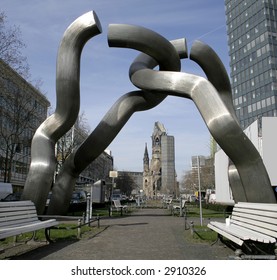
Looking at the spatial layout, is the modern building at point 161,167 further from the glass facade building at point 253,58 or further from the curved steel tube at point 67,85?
the curved steel tube at point 67,85

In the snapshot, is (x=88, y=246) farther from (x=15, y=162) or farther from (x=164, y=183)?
(x=164, y=183)

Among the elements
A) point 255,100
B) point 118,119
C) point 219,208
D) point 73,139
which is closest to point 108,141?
point 118,119

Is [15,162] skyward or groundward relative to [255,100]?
groundward

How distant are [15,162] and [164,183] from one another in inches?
2233

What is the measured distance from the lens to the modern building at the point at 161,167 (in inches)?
3920

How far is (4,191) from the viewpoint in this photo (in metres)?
25.0

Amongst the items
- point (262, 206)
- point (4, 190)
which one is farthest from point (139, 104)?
point (4, 190)

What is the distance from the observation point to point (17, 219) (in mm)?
8164

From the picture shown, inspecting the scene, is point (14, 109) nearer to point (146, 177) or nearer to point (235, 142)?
point (235, 142)

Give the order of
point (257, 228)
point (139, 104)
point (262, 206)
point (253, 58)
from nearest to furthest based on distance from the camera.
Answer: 1. point (257, 228)
2. point (262, 206)
3. point (139, 104)
4. point (253, 58)

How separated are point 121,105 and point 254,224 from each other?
6700 mm

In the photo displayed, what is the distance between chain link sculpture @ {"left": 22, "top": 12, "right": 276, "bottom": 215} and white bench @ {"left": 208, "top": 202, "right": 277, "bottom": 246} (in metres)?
1.16

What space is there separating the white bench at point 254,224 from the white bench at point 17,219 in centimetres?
413

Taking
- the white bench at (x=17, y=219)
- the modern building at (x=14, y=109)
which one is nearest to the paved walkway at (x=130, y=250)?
the white bench at (x=17, y=219)
